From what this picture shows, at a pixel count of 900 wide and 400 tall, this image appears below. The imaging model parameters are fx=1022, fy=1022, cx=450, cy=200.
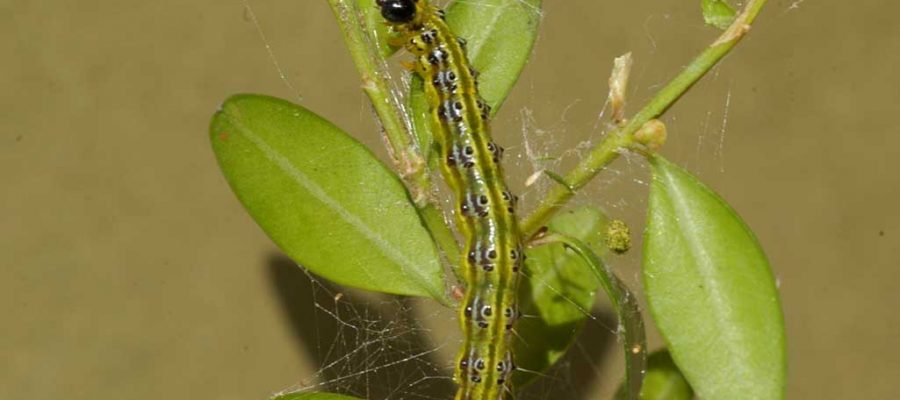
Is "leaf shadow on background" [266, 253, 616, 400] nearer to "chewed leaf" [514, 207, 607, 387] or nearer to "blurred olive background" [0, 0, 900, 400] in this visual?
"blurred olive background" [0, 0, 900, 400]

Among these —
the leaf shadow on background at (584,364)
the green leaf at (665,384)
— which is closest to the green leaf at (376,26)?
the green leaf at (665,384)

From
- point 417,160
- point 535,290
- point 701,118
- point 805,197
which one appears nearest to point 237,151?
point 417,160

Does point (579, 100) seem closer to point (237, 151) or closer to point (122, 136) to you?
point (122, 136)

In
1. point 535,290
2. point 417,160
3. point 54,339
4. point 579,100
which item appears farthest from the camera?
point 579,100

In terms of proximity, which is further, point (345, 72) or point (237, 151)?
point (345, 72)

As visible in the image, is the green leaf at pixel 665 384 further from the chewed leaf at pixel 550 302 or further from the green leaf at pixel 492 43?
the green leaf at pixel 492 43

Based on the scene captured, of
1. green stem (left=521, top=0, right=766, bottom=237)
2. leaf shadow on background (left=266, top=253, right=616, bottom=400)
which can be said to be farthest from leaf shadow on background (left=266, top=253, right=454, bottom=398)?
green stem (left=521, top=0, right=766, bottom=237)
